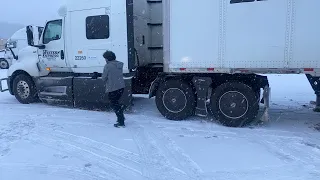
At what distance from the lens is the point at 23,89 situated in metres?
9.61

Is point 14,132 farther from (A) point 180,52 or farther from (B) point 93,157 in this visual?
(A) point 180,52

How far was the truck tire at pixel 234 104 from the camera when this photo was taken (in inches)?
258

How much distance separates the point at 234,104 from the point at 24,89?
674cm

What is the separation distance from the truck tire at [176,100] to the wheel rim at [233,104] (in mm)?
768

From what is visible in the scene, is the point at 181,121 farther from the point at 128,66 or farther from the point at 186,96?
the point at 128,66

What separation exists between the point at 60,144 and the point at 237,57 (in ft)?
13.0

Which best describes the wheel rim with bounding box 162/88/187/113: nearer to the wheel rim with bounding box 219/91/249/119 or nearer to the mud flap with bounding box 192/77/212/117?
the mud flap with bounding box 192/77/212/117

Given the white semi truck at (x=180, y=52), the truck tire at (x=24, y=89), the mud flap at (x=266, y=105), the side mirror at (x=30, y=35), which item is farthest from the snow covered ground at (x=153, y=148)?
the side mirror at (x=30, y=35)

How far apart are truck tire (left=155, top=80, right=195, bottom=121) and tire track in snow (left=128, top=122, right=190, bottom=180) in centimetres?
126

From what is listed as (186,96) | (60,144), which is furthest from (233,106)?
(60,144)

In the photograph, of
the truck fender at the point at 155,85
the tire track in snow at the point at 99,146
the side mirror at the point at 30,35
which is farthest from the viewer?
the side mirror at the point at 30,35

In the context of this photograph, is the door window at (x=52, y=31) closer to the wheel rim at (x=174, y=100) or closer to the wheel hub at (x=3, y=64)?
the wheel rim at (x=174, y=100)

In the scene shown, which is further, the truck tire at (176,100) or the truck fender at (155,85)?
the truck fender at (155,85)

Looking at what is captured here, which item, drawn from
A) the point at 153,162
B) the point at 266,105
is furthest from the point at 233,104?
the point at 153,162
